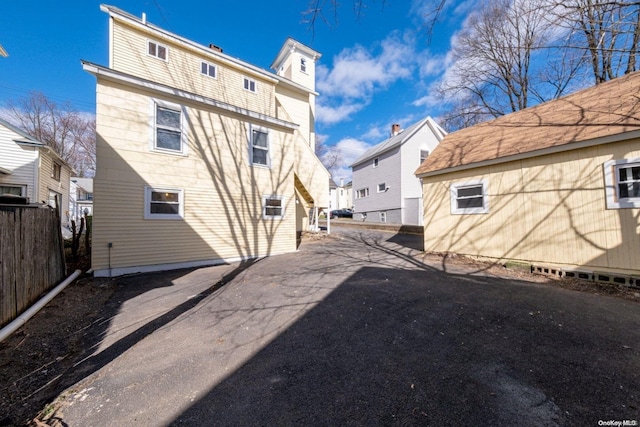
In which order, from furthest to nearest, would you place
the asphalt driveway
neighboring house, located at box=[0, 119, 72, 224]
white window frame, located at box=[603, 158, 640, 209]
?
A: neighboring house, located at box=[0, 119, 72, 224]
white window frame, located at box=[603, 158, 640, 209]
the asphalt driveway

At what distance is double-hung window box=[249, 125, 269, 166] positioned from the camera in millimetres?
9599

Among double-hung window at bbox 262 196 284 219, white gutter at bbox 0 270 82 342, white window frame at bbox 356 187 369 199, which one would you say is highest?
white window frame at bbox 356 187 369 199

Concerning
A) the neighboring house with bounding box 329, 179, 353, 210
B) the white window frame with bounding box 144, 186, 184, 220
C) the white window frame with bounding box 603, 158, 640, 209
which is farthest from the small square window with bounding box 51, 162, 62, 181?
the neighboring house with bounding box 329, 179, 353, 210

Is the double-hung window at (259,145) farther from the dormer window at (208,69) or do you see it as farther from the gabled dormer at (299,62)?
the gabled dormer at (299,62)

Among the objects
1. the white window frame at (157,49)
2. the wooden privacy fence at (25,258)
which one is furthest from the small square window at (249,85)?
the wooden privacy fence at (25,258)

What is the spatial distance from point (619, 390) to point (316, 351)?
9.57 ft

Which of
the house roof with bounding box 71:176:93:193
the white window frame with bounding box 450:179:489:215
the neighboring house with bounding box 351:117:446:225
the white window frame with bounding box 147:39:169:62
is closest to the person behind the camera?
the white window frame with bounding box 450:179:489:215

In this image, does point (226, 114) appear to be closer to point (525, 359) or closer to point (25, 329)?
point (25, 329)

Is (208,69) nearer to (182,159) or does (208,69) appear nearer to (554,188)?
(182,159)

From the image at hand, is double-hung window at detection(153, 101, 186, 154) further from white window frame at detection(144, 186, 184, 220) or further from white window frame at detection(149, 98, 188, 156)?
white window frame at detection(144, 186, 184, 220)

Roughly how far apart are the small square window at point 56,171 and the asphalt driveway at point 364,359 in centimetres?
1469

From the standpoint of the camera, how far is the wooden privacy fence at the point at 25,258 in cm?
377

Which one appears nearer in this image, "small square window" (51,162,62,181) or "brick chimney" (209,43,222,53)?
"brick chimney" (209,43,222,53)

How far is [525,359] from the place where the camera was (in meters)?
2.80
